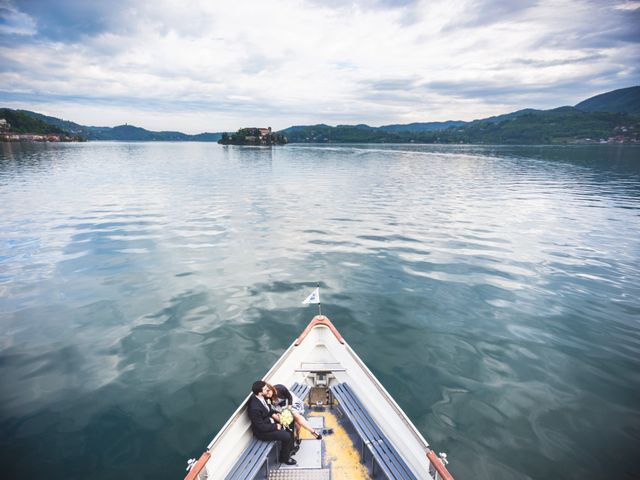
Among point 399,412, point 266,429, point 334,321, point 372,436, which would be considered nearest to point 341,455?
point 372,436

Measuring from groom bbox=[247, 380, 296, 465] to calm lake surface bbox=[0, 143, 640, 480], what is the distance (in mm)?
2245

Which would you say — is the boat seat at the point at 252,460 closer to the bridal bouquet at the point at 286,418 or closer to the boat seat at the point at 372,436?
the bridal bouquet at the point at 286,418

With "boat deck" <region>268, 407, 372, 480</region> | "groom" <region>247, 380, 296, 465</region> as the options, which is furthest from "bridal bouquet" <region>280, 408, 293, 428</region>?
"boat deck" <region>268, 407, 372, 480</region>

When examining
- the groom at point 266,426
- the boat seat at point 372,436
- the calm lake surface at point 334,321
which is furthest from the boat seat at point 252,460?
the boat seat at point 372,436

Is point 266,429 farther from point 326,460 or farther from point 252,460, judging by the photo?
point 326,460

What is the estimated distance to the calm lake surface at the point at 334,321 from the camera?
891cm

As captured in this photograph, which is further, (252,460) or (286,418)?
(286,418)

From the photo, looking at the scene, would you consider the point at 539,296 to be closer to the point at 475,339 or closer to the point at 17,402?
the point at 475,339

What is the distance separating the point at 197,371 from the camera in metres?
11.6

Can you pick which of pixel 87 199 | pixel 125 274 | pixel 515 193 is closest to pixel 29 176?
pixel 87 199

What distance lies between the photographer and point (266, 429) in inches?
303

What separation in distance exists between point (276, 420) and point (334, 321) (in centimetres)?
707

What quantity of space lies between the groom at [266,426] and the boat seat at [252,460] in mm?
169

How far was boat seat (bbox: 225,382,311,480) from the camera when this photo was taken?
6871 mm
